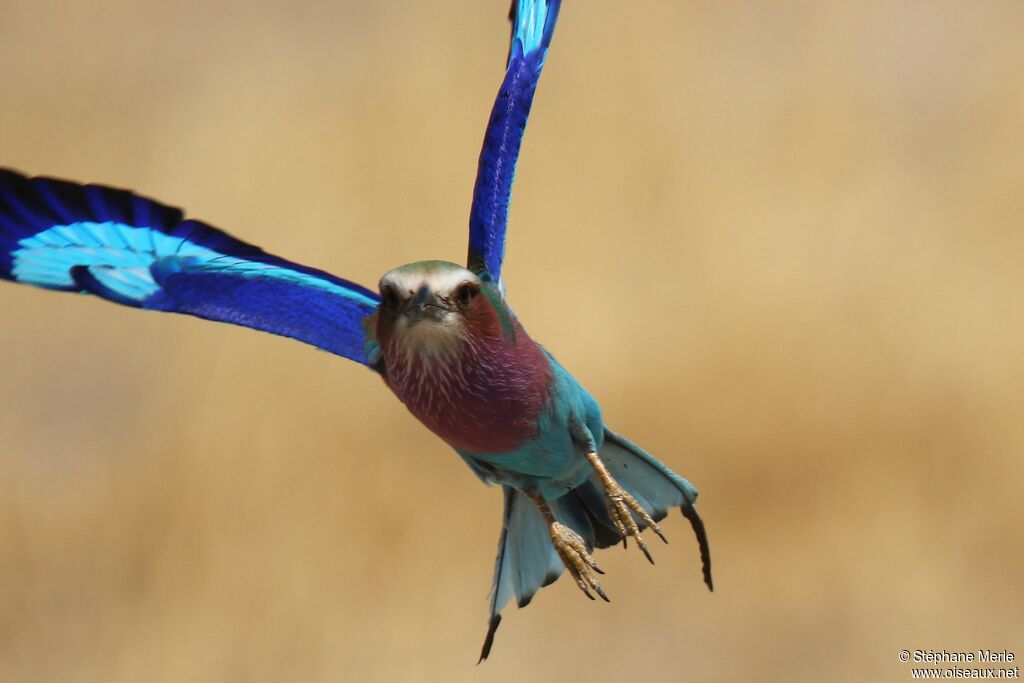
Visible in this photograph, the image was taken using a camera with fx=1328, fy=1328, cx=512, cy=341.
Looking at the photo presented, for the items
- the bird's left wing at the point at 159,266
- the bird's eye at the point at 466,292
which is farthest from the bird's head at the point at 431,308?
the bird's left wing at the point at 159,266

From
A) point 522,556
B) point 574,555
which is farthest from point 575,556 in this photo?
point 522,556

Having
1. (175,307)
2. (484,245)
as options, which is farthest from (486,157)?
(175,307)

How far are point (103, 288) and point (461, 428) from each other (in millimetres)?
256

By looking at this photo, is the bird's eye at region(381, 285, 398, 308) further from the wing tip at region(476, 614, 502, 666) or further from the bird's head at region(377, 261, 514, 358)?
the wing tip at region(476, 614, 502, 666)

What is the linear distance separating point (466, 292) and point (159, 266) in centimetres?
Answer: 26

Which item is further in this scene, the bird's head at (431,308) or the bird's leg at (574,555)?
the bird's leg at (574,555)

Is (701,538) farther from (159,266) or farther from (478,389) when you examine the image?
(159,266)

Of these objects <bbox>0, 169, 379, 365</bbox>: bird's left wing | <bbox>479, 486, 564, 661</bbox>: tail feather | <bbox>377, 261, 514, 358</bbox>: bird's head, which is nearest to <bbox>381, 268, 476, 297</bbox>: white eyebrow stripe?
<bbox>377, 261, 514, 358</bbox>: bird's head

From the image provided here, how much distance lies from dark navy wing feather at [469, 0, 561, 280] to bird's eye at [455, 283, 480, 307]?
8 cm

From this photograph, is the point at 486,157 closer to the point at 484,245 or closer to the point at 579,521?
the point at 484,245

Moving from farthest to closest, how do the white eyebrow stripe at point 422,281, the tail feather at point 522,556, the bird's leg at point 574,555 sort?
the tail feather at point 522,556
the bird's leg at point 574,555
the white eyebrow stripe at point 422,281

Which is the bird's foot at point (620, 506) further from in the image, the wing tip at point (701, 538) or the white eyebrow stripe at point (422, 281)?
the white eyebrow stripe at point (422, 281)

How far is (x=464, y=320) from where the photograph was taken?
1.83 feet

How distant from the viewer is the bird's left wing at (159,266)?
0.69m
